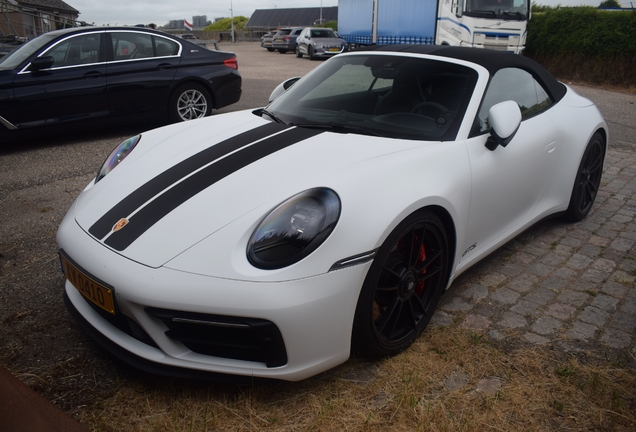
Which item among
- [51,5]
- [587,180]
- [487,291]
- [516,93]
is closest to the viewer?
[487,291]

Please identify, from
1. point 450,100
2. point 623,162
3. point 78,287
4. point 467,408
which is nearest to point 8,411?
point 78,287

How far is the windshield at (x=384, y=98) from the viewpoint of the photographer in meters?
2.88

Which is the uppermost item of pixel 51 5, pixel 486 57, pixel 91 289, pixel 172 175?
pixel 51 5

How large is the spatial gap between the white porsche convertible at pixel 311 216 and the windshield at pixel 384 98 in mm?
12

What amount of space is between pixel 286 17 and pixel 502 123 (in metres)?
77.7

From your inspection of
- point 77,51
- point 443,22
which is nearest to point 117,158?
point 77,51

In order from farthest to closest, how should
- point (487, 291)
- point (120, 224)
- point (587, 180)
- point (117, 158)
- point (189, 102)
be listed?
1. point (189, 102)
2. point (587, 180)
3. point (487, 291)
4. point (117, 158)
5. point (120, 224)

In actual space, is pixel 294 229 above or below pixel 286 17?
below

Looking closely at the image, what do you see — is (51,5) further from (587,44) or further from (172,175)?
(172,175)

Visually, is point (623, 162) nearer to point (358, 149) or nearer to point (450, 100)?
point (450, 100)

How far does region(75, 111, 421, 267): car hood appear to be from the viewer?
2.19 metres

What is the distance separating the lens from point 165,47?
7.18 metres

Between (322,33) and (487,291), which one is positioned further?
(322,33)

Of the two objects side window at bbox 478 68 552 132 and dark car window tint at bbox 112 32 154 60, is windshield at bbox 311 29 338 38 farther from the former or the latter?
side window at bbox 478 68 552 132
